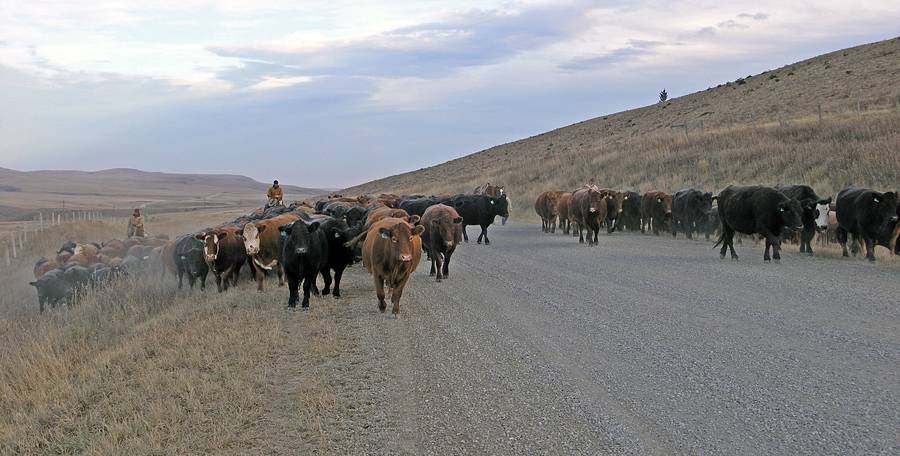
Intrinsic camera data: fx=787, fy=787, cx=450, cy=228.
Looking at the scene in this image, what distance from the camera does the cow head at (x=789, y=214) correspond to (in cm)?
1638

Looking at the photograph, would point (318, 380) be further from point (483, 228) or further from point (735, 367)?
point (483, 228)

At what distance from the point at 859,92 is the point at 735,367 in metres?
56.0

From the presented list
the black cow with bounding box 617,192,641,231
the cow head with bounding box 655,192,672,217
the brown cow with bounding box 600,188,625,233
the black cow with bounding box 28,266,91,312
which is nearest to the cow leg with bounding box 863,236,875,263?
the cow head with bounding box 655,192,672,217

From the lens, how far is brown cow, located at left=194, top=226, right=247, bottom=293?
52.2 feet

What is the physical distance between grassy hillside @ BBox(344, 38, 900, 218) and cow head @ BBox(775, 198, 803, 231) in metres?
13.6

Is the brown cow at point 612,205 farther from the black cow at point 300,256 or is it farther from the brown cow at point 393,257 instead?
the brown cow at point 393,257

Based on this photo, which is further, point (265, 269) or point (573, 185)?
point (573, 185)

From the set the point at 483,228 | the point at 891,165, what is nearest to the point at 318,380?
the point at 483,228

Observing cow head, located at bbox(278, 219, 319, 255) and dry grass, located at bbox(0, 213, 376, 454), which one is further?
cow head, located at bbox(278, 219, 319, 255)

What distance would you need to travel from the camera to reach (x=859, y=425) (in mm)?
6059

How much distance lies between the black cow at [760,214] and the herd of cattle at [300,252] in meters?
6.17

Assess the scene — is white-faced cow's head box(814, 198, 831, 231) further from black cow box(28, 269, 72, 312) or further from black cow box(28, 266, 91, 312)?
black cow box(28, 269, 72, 312)

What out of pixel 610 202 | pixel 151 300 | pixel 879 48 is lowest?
pixel 151 300

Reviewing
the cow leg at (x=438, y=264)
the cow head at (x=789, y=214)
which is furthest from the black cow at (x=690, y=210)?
the cow leg at (x=438, y=264)
